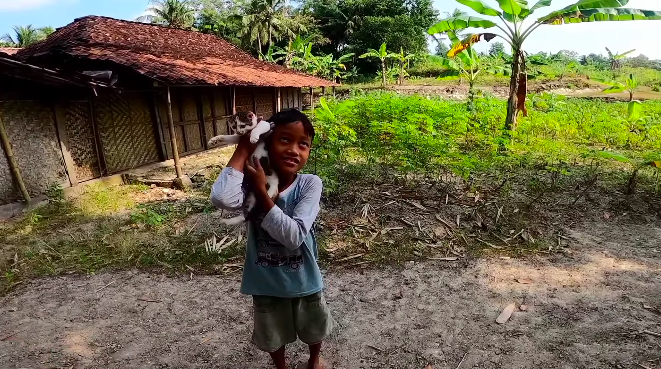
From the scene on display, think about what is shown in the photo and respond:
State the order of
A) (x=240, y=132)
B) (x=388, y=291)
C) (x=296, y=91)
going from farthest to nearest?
(x=296, y=91) → (x=388, y=291) → (x=240, y=132)

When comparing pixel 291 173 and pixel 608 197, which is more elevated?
pixel 291 173

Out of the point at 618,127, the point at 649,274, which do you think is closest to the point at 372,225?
the point at 649,274

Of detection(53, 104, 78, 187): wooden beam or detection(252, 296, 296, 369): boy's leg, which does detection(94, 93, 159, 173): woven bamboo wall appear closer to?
detection(53, 104, 78, 187): wooden beam

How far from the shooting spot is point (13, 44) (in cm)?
3569

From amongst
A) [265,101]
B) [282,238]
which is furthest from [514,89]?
[265,101]

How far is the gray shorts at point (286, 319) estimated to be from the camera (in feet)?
6.87

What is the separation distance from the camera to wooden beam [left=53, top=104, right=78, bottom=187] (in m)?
7.55

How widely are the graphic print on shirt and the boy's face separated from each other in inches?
15.7

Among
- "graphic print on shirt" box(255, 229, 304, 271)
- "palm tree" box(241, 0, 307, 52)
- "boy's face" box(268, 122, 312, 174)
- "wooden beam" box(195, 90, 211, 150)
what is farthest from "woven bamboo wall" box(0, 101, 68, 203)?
"palm tree" box(241, 0, 307, 52)

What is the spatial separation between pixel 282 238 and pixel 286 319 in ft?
2.09

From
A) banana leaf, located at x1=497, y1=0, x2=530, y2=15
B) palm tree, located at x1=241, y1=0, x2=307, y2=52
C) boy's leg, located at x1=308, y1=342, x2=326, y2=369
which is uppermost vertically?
palm tree, located at x1=241, y1=0, x2=307, y2=52

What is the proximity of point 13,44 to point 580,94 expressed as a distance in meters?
46.2

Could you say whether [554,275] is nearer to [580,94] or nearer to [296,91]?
[296,91]

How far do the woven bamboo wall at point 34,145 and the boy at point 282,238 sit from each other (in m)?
6.94
